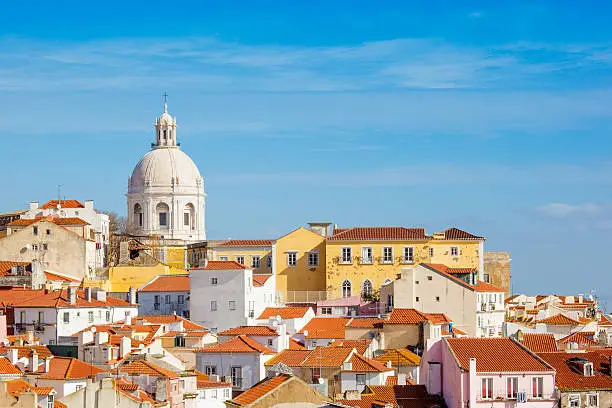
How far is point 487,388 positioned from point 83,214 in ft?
196

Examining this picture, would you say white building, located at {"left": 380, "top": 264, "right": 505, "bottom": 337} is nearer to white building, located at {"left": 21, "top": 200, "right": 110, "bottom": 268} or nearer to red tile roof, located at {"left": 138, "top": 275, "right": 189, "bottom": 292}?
red tile roof, located at {"left": 138, "top": 275, "right": 189, "bottom": 292}

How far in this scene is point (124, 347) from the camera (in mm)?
67438

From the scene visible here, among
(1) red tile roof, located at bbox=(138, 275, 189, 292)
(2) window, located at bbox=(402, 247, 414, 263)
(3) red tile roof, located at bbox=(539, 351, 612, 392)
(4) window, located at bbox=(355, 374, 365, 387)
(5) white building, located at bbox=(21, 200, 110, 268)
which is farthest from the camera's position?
(5) white building, located at bbox=(21, 200, 110, 268)

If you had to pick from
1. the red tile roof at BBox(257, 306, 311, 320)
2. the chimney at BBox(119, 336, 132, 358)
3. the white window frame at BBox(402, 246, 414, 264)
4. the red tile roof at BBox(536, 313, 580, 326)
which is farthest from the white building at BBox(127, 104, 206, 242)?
the chimney at BBox(119, 336, 132, 358)

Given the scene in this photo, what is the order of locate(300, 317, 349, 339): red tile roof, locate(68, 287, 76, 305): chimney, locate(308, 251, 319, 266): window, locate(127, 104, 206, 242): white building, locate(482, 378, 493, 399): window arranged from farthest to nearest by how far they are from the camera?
locate(127, 104, 206, 242): white building
locate(308, 251, 319, 266): window
locate(68, 287, 76, 305): chimney
locate(300, 317, 349, 339): red tile roof
locate(482, 378, 493, 399): window

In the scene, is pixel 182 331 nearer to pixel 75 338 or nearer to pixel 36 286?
pixel 75 338

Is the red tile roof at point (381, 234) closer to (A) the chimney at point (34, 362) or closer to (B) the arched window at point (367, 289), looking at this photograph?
(B) the arched window at point (367, 289)

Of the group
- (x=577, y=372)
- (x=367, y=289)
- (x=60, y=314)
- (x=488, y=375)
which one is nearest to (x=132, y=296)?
(x=60, y=314)

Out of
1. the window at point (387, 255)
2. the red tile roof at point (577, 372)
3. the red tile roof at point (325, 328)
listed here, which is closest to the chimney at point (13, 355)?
the red tile roof at point (325, 328)

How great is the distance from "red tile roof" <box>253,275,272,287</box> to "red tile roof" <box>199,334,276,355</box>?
18.8m

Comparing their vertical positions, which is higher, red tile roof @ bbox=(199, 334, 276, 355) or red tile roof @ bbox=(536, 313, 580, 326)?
red tile roof @ bbox=(536, 313, 580, 326)

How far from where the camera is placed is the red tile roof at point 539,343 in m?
64.8

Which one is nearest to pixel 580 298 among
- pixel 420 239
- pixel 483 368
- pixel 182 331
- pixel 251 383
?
pixel 420 239

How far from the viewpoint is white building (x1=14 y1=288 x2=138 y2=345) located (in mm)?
79250
